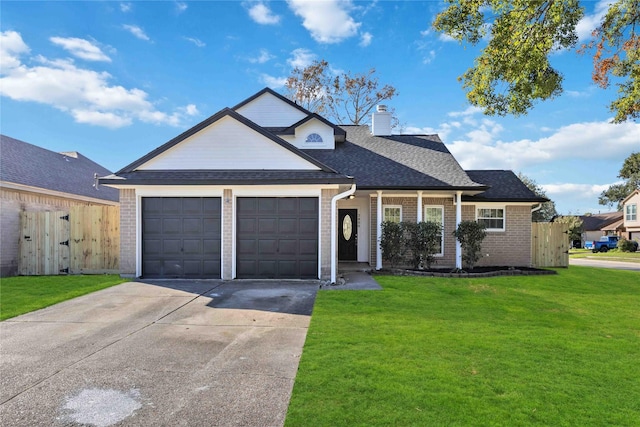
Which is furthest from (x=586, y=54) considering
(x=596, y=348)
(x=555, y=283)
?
(x=596, y=348)

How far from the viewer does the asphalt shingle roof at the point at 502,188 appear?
14.2m

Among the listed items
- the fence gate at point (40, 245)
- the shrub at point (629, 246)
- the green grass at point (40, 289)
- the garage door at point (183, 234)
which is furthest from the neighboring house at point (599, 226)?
the fence gate at point (40, 245)

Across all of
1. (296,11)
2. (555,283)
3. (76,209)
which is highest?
(296,11)

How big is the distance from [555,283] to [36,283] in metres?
15.5

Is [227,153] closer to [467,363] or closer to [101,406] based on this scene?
[101,406]

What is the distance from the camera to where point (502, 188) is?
14.9m

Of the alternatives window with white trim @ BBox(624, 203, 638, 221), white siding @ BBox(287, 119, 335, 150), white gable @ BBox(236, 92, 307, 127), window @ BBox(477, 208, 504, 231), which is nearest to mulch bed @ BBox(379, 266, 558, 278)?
window @ BBox(477, 208, 504, 231)

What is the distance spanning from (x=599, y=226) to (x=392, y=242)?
173ft

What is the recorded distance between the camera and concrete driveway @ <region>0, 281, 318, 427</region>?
325 cm

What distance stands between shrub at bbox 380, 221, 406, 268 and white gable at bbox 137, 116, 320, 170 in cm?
384

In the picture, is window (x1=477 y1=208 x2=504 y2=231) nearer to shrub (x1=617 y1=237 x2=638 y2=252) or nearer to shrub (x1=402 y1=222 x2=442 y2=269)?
shrub (x1=402 y1=222 x2=442 y2=269)

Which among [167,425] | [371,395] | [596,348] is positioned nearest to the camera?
[167,425]

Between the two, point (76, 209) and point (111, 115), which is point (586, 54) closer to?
point (76, 209)

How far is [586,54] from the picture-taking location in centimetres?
1063
